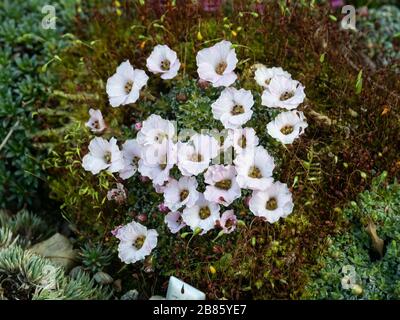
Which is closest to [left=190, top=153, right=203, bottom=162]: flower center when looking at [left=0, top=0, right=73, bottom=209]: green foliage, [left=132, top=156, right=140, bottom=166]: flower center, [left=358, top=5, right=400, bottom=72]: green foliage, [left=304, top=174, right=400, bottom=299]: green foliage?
[left=132, top=156, right=140, bottom=166]: flower center

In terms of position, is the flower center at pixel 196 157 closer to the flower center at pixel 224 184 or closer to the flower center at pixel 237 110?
the flower center at pixel 224 184

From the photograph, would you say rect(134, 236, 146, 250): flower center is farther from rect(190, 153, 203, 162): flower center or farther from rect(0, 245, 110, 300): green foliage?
rect(190, 153, 203, 162): flower center

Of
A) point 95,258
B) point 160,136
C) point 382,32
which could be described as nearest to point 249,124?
point 160,136

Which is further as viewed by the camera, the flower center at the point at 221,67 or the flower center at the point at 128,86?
the flower center at the point at 128,86

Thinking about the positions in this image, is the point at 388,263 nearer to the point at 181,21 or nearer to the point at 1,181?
the point at 181,21

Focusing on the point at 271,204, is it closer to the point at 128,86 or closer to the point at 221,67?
the point at 221,67

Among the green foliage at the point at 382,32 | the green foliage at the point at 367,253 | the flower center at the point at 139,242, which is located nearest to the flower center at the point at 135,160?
the flower center at the point at 139,242
